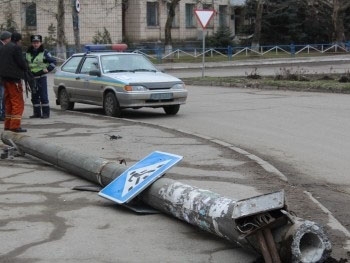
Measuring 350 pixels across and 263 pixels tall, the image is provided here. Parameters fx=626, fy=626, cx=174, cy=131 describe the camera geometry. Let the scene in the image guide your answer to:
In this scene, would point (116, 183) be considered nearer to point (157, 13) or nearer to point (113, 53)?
point (113, 53)

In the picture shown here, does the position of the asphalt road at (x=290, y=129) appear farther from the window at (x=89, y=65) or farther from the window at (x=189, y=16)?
the window at (x=189, y=16)

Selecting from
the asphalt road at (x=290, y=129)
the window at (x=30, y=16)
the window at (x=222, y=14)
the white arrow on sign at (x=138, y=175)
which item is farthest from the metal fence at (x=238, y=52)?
the white arrow on sign at (x=138, y=175)

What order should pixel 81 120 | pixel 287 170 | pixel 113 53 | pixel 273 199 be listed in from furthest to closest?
1. pixel 113 53
2. pixel 81 120
3. pixel 287 170
4. pixel 273 199

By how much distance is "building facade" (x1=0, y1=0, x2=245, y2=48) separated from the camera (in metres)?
47.4

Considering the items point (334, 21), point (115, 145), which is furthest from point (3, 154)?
point (334, 21)

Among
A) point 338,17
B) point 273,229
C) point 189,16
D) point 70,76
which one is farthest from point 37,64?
point 189,16

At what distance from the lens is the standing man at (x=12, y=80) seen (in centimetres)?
1138

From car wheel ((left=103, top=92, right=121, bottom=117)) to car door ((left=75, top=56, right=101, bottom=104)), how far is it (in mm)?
395

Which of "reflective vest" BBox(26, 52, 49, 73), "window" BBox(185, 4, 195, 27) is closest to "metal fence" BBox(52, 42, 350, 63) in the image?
"window" BBox(185, 4, 195, 27)

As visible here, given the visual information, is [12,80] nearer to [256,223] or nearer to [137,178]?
[137,178]

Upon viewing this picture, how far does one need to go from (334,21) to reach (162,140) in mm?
42103

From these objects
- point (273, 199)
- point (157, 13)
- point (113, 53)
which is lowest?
point (273, 199)

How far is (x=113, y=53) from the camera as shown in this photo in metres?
16.0

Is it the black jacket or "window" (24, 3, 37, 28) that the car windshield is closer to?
the black jacket
